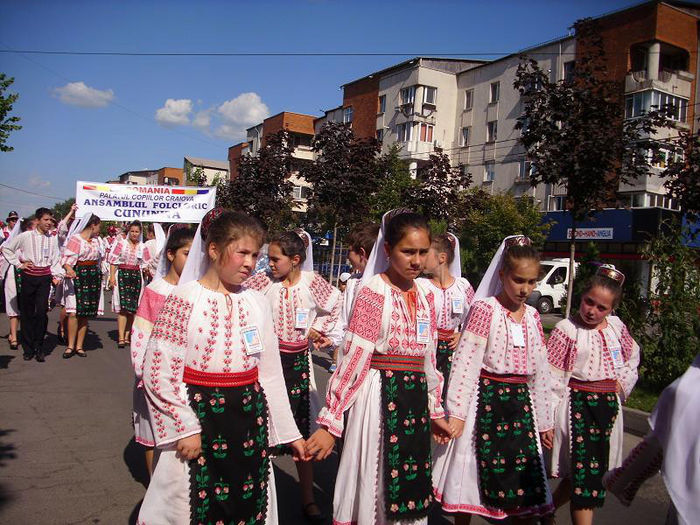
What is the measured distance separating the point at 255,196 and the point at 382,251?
1785 centimetres

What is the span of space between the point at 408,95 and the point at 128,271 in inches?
1425

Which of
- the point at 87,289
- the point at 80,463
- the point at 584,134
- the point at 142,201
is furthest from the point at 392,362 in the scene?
the point at 142,201

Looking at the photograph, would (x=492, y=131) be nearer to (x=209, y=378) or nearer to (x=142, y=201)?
(x=142, y=201)

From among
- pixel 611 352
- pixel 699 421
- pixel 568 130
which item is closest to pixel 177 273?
pixel 611 352

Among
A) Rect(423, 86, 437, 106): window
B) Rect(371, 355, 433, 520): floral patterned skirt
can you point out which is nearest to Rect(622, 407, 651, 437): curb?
Rect(371, 355, 433, 520): floral patterned skirt

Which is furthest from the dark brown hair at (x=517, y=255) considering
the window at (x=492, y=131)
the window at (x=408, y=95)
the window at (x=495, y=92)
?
the window at (x=408, y=95)

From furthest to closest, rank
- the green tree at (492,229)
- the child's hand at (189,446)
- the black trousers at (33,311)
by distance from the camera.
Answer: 1. the green tree at (492,229)
2. the black trousers at (33,311)
3. the child's hand at (189,446)

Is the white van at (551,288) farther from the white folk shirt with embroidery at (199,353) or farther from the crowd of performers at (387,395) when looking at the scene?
the white folk shirt with embroidery at (199,353)

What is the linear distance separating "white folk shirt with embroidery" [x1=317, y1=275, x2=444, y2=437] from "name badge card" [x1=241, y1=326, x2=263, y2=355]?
0.47 metres

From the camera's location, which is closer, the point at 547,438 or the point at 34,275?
the point at 547,438

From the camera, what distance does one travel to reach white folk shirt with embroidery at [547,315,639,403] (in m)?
4.50

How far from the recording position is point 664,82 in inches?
1288

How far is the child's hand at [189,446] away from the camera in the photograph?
2.97 m

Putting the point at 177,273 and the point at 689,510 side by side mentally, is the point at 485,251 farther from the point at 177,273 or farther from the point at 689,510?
the point at 689,510
